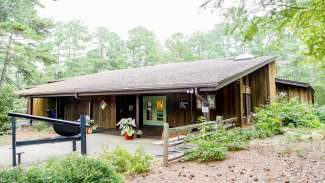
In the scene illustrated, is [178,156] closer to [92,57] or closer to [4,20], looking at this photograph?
[4,20]

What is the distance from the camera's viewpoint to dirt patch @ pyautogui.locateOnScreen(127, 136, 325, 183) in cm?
494

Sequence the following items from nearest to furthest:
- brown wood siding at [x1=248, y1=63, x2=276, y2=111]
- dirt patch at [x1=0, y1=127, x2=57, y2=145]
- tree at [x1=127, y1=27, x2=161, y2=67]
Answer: dirt patch at [x1=0, y1=127, x2=57, y2=145]
brown wood siding at [x1=248, y1=63, x2=276, y2=111]
tree at [x1=127, y1=27, x2=161, y2=67]

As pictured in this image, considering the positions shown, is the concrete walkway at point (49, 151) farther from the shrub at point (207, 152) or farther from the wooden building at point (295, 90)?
the wooden building at point (295, 90)

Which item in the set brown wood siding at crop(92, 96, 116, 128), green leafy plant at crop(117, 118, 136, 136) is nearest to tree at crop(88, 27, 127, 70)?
brown wood siding at crop(92, 96, 116, 128)

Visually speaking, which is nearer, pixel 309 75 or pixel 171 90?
pixel 171 90

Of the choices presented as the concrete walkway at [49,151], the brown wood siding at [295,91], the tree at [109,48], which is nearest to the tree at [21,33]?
the concrete walkway at [49,151]

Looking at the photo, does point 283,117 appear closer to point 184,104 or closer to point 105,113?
point 184,104

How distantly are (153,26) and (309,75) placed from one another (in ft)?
70.2

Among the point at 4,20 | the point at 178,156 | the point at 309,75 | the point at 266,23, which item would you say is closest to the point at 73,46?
the point at 4,20

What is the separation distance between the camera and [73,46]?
3488 cm

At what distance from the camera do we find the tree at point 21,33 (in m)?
7.87

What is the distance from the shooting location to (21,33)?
12.4 metres

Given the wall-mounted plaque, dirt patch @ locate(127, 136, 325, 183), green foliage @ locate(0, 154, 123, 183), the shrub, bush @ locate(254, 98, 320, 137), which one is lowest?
dirt patch @ locate(127, 136, 325, 183)

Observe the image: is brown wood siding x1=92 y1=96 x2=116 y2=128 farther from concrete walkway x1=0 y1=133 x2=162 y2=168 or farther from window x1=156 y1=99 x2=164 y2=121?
concrete walkway x1=0 y1=133 x2=162 y2=168
